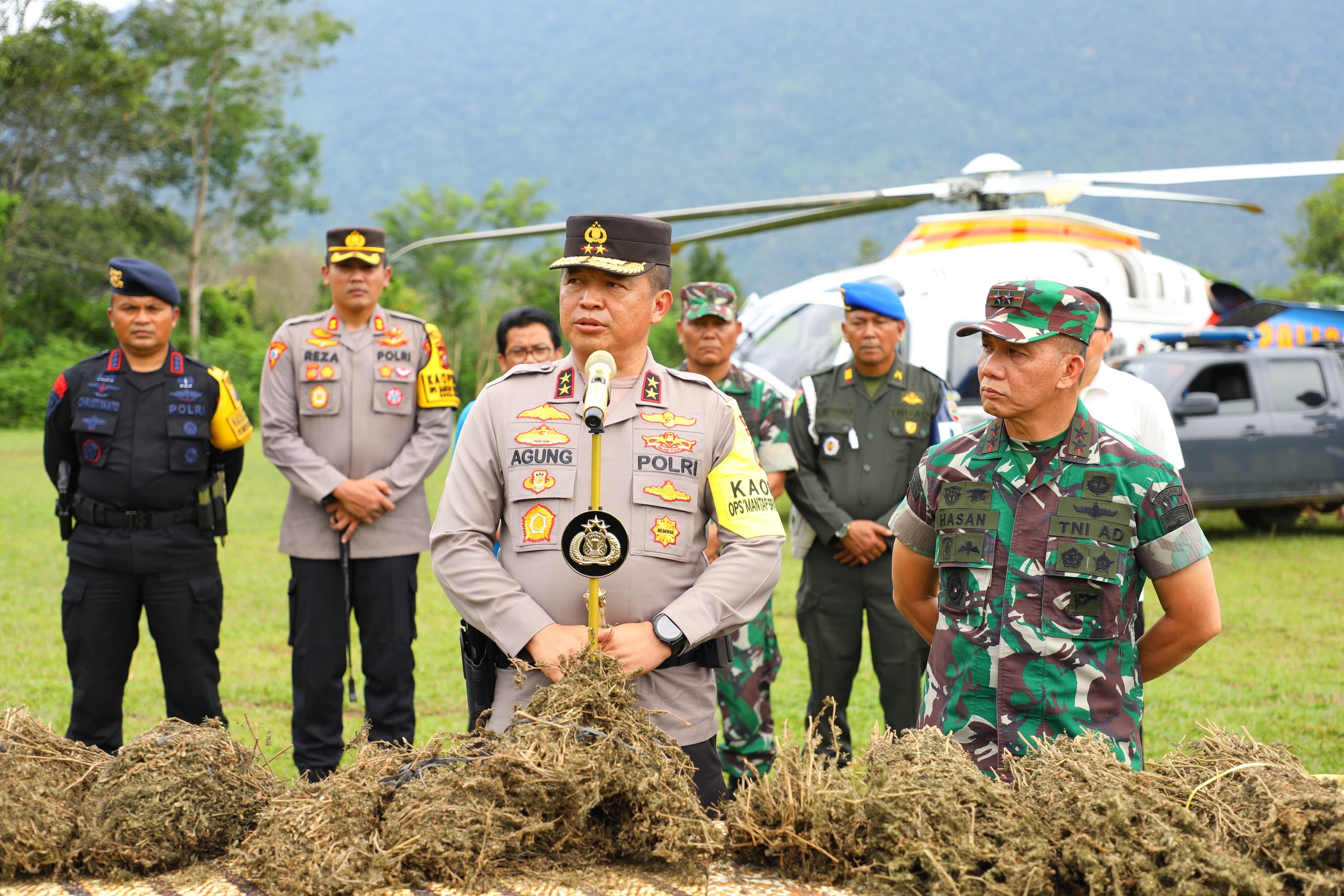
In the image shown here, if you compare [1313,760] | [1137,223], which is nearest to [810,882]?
[1313,760]

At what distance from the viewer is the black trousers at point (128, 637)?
4.34 m

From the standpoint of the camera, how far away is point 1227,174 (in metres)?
9.17

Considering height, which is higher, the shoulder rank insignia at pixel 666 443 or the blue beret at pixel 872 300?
the blue beret at pixel 872 300

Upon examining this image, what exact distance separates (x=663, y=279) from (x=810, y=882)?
139 cm

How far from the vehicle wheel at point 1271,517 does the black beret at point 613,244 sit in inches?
478

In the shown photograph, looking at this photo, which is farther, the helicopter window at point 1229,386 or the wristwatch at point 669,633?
the helicopter window at point 1229,386

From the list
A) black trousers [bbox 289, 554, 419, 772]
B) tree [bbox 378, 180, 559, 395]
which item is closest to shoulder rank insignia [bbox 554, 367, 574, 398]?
black trousers [bbox 289, 554, 419, 772]

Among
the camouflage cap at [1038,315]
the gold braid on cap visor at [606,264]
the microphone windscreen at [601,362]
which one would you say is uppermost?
the gold braid on cap visor at [606,264]

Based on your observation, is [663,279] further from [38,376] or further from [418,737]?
[38,376]

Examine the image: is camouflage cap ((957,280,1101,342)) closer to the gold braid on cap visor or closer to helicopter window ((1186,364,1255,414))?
the gold braid on cap visor

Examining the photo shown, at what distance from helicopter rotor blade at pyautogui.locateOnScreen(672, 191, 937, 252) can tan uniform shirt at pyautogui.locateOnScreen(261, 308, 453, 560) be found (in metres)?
5.47

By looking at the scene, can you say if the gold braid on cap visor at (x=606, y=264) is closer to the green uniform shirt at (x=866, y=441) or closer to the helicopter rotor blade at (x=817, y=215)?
the green uniform shirt at (x=866, y=441)

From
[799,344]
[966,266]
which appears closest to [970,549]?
[966,266]

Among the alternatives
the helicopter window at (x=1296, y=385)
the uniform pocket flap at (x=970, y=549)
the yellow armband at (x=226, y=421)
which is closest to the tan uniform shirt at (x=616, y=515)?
the uniform pocket flap at (x=970, y=549)
